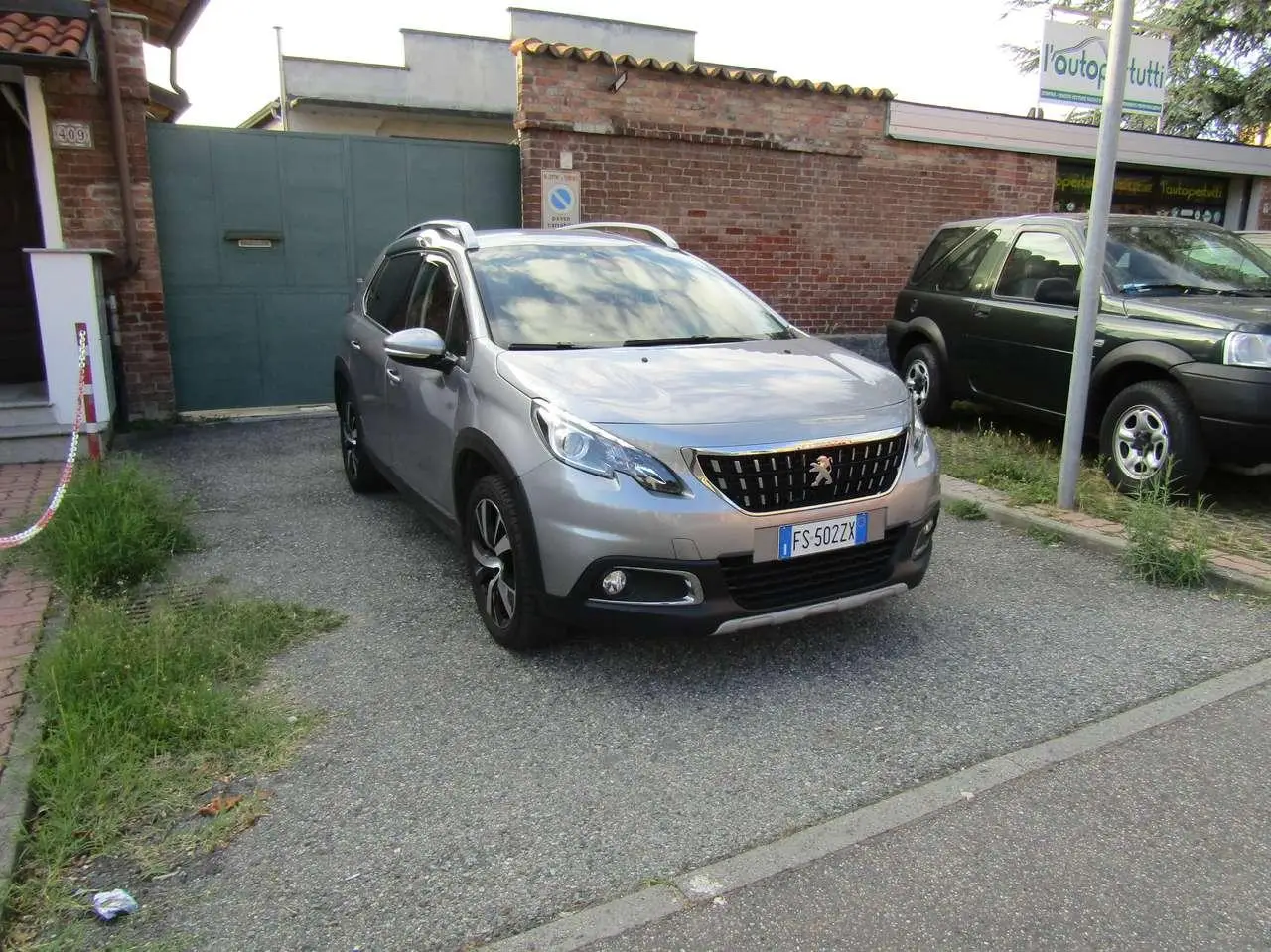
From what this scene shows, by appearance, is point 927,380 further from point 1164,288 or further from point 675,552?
point 675,552

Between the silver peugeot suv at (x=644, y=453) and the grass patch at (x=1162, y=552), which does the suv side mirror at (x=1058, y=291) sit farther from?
the silver peugeot suv at (x=644, y=453)

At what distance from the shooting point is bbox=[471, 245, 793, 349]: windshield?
14.1 ft

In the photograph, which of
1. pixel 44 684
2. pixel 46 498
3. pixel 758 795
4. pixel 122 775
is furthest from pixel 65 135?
pixel 758 795

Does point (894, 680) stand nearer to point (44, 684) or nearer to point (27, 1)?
point (44, 684)

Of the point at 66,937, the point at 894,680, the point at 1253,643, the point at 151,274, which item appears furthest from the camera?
the point at 151,274

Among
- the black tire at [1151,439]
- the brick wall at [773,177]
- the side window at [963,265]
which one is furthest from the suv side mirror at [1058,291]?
the brick wall at [773,177]

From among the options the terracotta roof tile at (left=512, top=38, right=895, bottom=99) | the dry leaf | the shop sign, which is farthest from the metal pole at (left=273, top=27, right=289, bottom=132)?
the dry leaf

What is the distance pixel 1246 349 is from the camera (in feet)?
17.4

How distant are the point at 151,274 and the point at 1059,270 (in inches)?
303

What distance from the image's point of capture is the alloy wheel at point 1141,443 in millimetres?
5711

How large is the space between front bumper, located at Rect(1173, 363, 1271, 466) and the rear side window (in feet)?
9.73

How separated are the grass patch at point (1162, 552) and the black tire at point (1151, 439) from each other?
22.9 inches

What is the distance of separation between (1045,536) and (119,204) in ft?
26.1

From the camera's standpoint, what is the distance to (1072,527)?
5.39 meters
